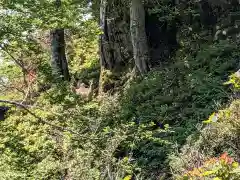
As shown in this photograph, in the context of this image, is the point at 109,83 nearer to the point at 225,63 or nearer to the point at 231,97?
the point at 225,63

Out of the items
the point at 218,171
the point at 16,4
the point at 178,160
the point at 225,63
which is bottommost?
the point at 178,160

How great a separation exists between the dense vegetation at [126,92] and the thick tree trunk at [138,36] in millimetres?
28

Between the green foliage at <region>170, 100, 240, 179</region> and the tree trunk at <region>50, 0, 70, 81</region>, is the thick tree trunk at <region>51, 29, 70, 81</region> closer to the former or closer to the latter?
the tree trunk at <region>50, 0, 70, 81</region>

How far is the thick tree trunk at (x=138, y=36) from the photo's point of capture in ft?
32.8

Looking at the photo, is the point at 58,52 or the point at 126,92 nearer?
the point at 126,92

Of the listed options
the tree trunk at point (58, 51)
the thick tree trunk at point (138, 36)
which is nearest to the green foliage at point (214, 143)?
the thick tree trunk at point (138, 36)

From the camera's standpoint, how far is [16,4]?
17.6 ft

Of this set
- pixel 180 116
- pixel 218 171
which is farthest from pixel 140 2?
pixel 218 171

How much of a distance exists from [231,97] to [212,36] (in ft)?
12.5

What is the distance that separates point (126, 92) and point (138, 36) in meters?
1.76

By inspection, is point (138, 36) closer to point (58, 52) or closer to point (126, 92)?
point (126, 92)

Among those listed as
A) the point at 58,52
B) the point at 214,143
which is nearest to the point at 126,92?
the point at 58,52

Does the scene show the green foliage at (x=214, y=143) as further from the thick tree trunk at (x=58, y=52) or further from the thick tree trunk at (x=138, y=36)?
the thick tree trunk at (x=58, y=52)

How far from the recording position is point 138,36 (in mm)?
10141
